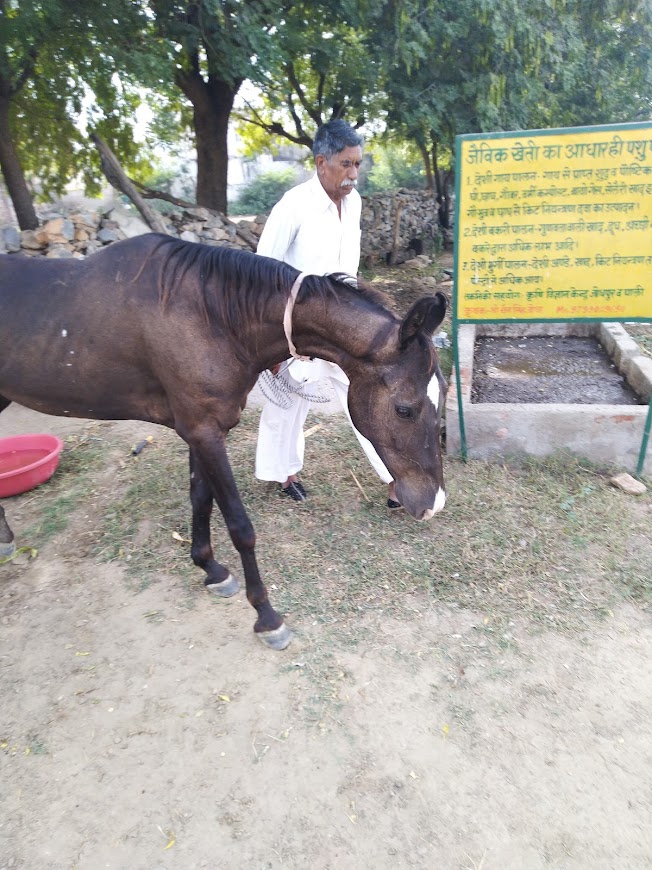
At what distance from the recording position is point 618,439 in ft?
12.4

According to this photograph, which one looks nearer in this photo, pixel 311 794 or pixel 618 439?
pixel 311 794

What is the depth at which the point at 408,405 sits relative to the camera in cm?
227

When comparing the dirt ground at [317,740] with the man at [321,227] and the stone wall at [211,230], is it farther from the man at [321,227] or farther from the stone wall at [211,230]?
the stone wall at [211,230]

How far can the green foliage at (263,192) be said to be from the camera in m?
24.5

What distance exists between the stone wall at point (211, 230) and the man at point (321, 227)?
4830 millimetres

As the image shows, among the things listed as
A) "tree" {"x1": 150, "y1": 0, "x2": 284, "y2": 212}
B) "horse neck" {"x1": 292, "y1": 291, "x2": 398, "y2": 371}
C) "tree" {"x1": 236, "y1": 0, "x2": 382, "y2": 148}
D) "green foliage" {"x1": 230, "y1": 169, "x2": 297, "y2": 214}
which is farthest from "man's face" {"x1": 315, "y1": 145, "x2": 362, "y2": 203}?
"green foliage" {"x1": 230, "y1": 169, "x2": 297, "y2": 214}

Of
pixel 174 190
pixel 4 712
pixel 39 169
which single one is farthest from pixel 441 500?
pixel 174 190

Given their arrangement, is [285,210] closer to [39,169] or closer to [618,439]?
[618,439]

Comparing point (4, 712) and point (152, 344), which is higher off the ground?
point (152, 344)

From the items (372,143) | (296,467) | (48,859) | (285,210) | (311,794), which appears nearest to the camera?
(48,859)

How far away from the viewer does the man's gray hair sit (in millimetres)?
2789

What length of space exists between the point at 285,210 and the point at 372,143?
12.0m

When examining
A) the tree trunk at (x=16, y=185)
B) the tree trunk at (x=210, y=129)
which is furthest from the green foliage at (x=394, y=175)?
the tree trunk at (x=16, y=185)

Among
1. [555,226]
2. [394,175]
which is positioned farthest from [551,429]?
[394,175]
